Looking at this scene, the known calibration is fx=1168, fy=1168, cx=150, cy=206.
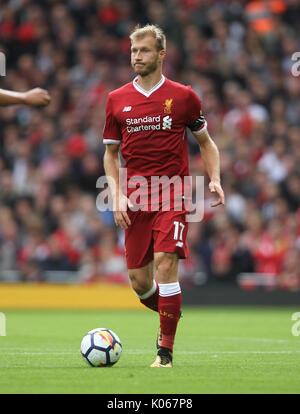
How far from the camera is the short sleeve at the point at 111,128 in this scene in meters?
9.74

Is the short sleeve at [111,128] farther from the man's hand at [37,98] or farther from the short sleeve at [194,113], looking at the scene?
the man's hand at [37,98]

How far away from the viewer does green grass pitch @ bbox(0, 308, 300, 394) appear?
25.4ft

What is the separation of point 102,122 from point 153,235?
41.1 ft

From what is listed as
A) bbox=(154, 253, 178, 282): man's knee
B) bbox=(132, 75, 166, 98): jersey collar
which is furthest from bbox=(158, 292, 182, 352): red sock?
bbox=(132, 75, 166, 98): jersey collar

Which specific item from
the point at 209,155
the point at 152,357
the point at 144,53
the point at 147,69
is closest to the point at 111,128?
the point at 147,69

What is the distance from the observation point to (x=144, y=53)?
31.2 ft

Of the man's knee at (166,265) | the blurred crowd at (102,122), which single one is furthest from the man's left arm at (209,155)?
the blurred crowd at (102,122)

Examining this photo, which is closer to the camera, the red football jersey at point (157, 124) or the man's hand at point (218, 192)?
the man's hand at point (218, 192)

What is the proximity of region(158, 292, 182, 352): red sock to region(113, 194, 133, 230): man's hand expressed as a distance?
69 cm

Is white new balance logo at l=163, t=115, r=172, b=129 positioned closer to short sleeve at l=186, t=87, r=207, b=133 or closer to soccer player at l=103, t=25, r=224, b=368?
soccer player at l=103, t=25, r=224, b=368

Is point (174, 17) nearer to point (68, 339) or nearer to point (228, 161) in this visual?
point (228, 161)

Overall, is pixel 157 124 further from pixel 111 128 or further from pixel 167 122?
pixel 111 128

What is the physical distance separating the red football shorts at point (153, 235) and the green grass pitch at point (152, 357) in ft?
2.89

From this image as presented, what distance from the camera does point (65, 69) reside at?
76.4ft
